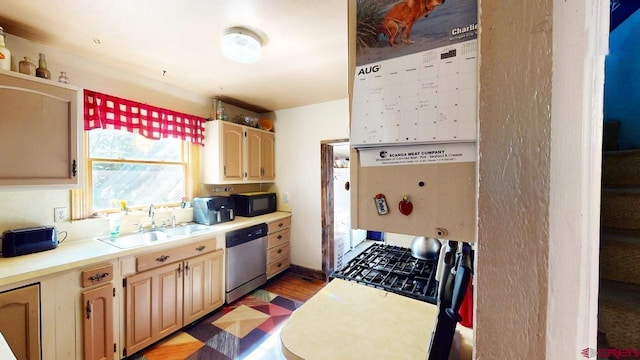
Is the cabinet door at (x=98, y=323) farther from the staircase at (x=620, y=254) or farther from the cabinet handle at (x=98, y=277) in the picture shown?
the staircase at (x=620, y=254)

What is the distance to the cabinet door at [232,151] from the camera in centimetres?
268

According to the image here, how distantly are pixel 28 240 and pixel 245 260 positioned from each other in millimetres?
1555

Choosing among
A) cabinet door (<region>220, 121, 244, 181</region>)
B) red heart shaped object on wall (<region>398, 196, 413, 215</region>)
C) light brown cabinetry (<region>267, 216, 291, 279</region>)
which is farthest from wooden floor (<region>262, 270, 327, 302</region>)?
red heart shaped object on wall (<region>398, 196, 413, 215</region>)

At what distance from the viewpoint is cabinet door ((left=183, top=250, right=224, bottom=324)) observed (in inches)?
81.1

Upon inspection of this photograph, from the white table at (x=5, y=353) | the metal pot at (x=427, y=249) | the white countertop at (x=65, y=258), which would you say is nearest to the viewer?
the white table at (x=5, y=353)

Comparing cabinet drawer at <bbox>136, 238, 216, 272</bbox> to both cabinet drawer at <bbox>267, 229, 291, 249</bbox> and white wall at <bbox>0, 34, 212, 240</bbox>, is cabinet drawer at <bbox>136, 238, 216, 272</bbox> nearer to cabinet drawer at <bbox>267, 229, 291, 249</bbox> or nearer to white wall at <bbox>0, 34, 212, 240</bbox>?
white wall at <bbox>0, 34, 212, 240</bbox>

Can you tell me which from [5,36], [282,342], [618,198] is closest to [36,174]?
[5,36]

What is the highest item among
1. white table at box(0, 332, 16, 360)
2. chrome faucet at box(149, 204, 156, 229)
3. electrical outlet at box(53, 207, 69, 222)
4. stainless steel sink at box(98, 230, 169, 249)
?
electrical outlet at box(53, 207, 69, 222)

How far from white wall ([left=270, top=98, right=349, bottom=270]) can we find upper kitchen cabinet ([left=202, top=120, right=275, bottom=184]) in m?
0.27

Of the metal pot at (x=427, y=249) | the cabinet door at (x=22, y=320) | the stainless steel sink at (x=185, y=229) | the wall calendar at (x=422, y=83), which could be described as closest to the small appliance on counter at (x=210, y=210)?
the stainless steel sink at (x=185, y=229)

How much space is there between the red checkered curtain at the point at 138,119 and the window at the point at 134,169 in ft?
0.41

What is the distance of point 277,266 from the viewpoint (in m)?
3.09

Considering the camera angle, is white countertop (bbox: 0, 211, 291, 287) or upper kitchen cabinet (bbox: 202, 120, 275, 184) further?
upper kitchen cabinet (bbox: 202, 120, 275, 184)

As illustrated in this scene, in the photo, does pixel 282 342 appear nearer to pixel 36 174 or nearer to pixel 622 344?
pixel 622 344
